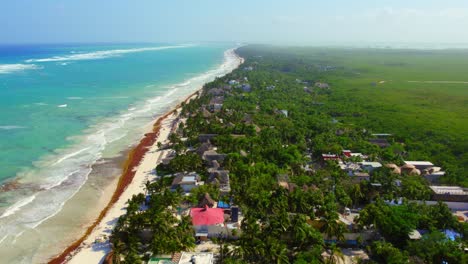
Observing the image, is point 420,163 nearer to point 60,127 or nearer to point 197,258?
point 197,258

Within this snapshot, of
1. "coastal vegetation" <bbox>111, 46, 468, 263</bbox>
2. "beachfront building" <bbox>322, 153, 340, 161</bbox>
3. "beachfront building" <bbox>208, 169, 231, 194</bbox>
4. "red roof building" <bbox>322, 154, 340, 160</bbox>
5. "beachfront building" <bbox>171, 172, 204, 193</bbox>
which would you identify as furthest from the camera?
"red roof building" <bbox>322, 154, 340, 160</bbox>

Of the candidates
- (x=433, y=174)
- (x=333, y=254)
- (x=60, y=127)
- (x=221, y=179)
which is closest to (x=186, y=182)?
(x=221, y=179)

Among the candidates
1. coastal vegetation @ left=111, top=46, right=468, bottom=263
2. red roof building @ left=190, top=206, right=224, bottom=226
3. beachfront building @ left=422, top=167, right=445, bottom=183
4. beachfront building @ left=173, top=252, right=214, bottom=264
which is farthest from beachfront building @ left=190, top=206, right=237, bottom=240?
beachfront building @ left=422, top=167, right=445, bottom=183

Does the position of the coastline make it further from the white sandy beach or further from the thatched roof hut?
the thatched roof hut

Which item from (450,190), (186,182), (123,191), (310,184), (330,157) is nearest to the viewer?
(450,190)

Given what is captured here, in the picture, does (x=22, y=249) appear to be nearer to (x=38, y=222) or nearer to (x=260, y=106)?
(x=38, y=222)

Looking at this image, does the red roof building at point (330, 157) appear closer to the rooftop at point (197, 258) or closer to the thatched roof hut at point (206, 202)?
the thatched roof hut at point (206, 202)

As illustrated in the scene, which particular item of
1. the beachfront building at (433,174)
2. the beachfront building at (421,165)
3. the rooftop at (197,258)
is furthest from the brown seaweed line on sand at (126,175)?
the beachfront building at (433,174)
